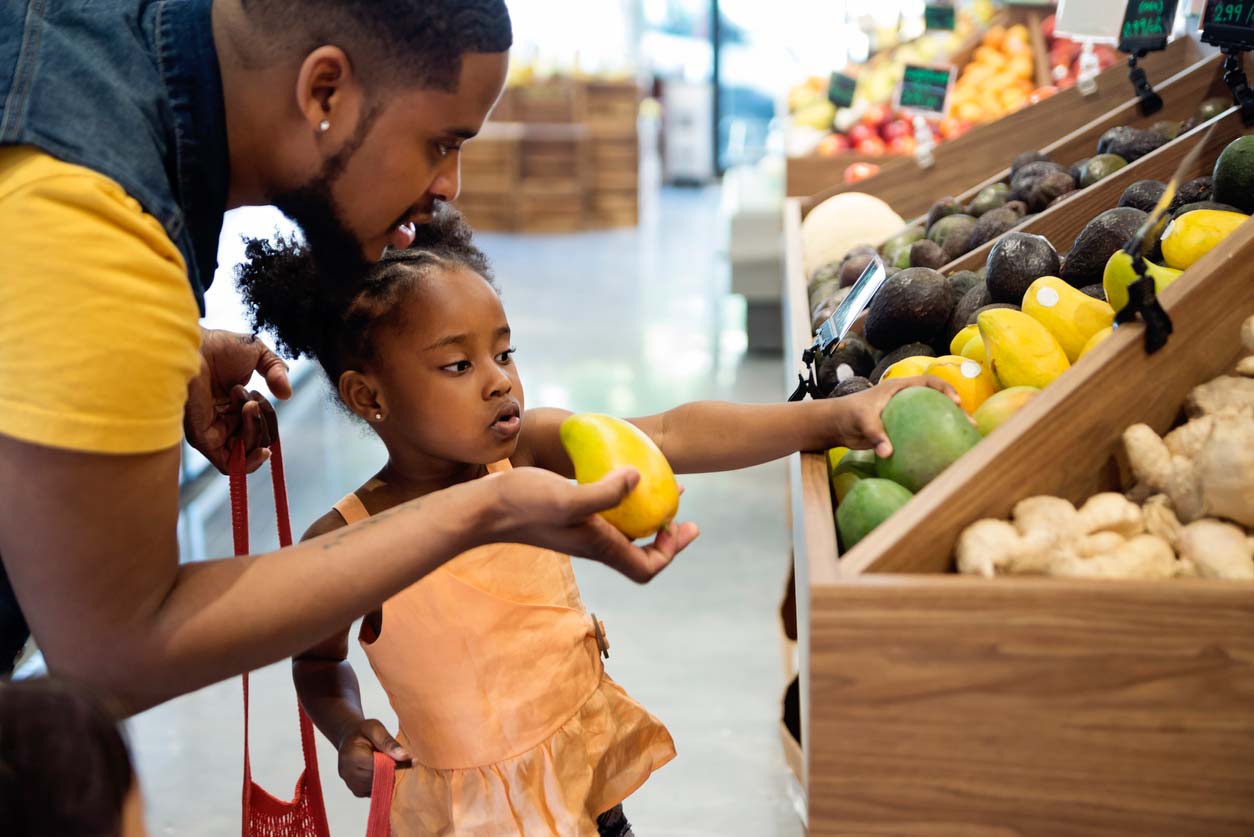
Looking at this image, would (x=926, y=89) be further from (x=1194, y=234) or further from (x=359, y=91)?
(x=359, y=91)

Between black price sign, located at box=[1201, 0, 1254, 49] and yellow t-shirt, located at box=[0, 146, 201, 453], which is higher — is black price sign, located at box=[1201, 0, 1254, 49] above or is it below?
above

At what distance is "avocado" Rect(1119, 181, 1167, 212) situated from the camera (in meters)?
1.78

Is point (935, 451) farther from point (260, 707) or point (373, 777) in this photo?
point (260, 707)

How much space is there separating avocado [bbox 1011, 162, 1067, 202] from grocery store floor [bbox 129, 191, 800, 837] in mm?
1392

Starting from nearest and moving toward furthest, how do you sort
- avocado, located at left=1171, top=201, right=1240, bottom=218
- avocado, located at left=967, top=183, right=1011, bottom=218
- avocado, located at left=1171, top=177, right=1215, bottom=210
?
avocado, located at left=1171, top=201, right=1240, bottom=218, avocado, located at left=1171, top=177, right=1215, bottom=210, avocado, located at left=967, top=183, right=1011, bottom=218

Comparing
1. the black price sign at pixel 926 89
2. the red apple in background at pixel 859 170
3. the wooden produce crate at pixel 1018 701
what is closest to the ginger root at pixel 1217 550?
the wooden produce crate at pixel 1018 701

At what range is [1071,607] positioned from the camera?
103 centimetres

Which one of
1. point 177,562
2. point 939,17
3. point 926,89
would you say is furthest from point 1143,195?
point 939,17

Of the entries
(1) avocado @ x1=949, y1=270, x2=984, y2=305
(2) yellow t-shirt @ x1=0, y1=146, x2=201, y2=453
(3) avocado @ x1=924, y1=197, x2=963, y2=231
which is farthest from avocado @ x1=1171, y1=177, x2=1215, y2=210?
(2) yellow t-shirt @ x1=0, y1=146, x2=201, y2=453

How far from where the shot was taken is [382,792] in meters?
1.36

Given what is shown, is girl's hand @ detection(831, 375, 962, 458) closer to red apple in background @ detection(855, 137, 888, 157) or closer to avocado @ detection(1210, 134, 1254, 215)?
avocado @ detection(1210, 134, 1254, 215)

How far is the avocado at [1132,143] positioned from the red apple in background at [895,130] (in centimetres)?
282

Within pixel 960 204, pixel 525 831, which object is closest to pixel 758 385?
pixel 960 204

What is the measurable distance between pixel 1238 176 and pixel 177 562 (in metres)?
1.48
